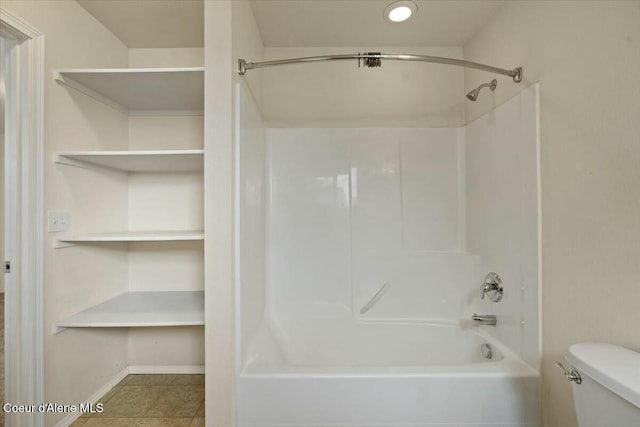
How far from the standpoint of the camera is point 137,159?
1.63m

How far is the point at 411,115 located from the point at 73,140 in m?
2.18

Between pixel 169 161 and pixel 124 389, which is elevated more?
pixel 169 161

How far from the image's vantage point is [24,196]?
4.53ft

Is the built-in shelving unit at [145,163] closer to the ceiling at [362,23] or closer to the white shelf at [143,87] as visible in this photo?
the white shelf at [143,87]

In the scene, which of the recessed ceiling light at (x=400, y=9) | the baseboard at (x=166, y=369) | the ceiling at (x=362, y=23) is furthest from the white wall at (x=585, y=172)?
the baseboard at (x=166, y=369)

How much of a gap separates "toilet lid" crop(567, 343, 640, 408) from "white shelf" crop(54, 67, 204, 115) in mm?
1853

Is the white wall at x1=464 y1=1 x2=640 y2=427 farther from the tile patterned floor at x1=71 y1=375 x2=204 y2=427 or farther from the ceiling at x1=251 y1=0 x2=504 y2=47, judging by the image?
the tile patterned floor at x1=71 y1=375 x2=204 y2=427

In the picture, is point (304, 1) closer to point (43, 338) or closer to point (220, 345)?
point (220, 345)

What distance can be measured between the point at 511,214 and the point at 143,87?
2183mm

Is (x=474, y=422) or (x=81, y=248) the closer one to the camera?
(x=474, y=422)

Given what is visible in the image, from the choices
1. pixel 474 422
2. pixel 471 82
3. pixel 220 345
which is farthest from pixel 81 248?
pixel 471 82

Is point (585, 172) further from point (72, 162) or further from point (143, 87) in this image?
point (72, 162)

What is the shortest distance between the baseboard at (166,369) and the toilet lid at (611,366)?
2.20m

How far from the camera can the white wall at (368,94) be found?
A: 6.95ft
